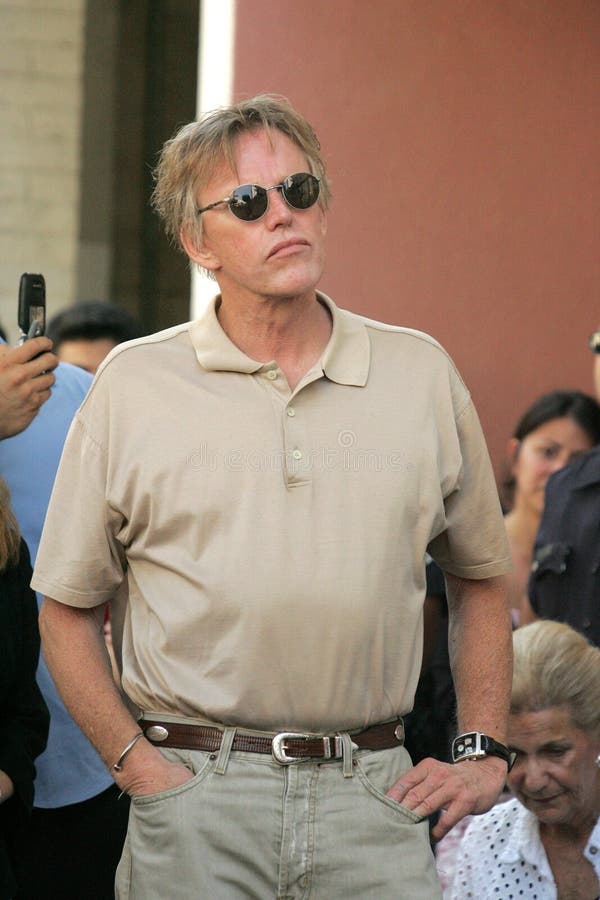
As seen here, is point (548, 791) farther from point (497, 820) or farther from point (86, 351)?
point (86, 351)

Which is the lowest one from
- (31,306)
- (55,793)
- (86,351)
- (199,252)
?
(55,793)

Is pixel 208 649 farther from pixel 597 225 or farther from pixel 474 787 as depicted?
pixel 597 225

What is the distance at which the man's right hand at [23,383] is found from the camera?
3156 mm

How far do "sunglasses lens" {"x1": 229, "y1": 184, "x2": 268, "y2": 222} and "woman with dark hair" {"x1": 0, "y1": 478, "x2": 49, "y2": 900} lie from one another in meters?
0.85

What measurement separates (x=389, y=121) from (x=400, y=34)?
29cm

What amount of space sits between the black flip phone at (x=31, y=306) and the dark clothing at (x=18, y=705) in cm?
52

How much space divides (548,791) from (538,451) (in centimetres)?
166

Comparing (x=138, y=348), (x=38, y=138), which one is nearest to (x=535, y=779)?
(x=138, y=348)

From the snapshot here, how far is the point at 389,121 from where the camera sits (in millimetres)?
4887

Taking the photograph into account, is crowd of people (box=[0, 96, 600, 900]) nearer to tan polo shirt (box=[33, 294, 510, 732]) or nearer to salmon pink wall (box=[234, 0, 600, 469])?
tan polo shirt (box=[33, 294, 510, 732])

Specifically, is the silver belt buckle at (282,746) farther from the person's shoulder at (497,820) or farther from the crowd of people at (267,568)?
the person's shoulder at (497,820)

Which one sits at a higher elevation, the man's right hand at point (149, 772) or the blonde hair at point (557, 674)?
the man's right hand at point (149, 772)

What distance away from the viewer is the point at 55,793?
335 cm

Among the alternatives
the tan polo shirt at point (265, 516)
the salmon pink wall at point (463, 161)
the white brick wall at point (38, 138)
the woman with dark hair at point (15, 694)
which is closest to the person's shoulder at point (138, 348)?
the tan polo shirt at point (265, 516)
